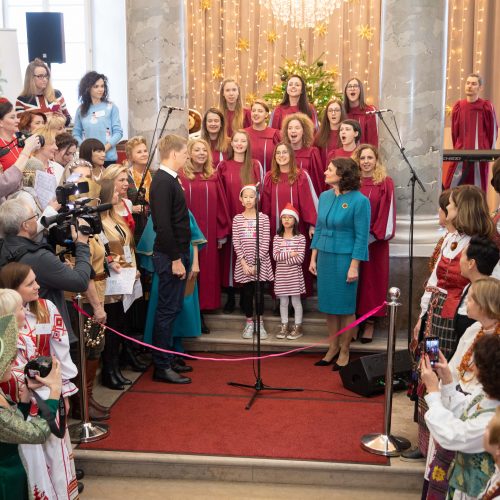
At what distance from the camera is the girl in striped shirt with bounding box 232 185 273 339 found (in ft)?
23.1

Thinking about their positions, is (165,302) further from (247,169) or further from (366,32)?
(366,32)

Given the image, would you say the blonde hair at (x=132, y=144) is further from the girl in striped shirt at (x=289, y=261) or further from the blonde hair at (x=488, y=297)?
the blonde hair at (x=488, y=297)

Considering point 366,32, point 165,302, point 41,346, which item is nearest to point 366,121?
point 165,302

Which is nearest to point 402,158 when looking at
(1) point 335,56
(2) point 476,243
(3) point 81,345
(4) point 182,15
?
(4) point 182,15

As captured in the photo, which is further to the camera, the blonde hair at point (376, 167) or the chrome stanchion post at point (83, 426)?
the blonde hair at point (376, 167)

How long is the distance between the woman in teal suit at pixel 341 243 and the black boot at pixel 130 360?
1602mm

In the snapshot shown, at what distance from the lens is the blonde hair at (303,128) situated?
294 inches

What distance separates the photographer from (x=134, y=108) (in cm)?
771

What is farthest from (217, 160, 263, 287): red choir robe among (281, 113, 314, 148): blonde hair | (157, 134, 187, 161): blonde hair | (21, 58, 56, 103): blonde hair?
(21, 58, 56, 103): blonde hair

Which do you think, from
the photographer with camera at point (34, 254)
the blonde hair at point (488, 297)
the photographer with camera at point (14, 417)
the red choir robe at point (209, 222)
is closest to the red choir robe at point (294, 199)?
the red choir robe at point (209, 222)

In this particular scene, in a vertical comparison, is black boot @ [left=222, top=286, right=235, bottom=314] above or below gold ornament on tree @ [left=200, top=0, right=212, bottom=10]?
below

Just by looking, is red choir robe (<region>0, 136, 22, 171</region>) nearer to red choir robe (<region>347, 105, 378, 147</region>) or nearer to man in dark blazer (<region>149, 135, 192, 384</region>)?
man in dark blazer (<region>149, 135, 192, 384</region>)

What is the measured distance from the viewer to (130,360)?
667 centimetres

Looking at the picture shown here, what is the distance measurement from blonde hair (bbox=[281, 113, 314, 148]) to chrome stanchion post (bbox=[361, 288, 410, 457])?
283 cm
